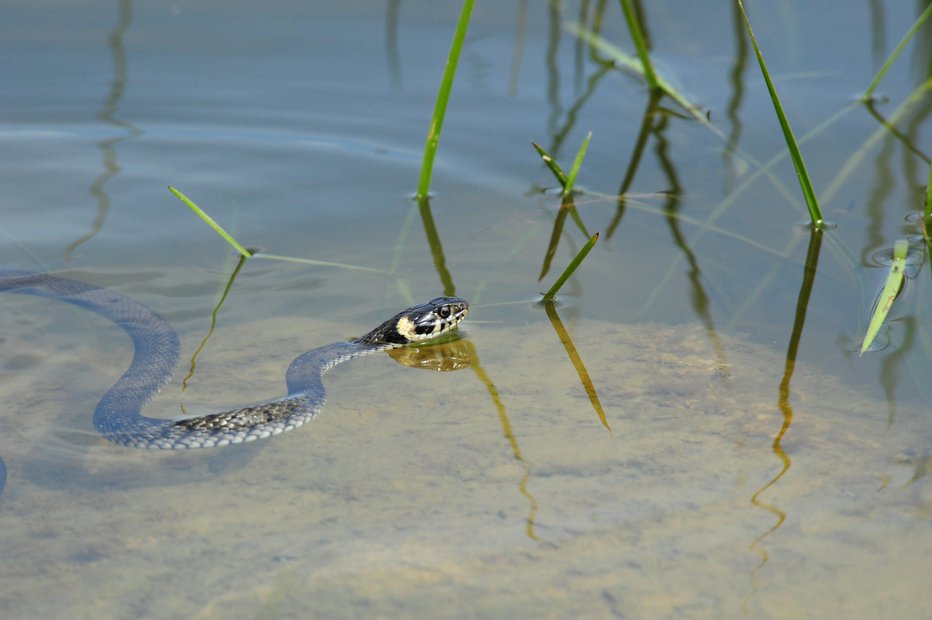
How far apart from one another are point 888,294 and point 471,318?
103 inches

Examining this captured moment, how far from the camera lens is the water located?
413cm

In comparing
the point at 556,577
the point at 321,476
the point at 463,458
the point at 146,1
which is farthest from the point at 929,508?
the point at 146,1

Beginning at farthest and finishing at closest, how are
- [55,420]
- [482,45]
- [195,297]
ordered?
[482,45] < [195,297] < [55,420]

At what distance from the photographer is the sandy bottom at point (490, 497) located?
3955 mm

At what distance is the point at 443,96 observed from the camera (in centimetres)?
681

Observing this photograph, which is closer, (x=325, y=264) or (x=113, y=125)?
(x=325, y=264)

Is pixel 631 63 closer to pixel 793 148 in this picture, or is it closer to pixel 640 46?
pixel 640 46

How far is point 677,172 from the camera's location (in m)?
8.19

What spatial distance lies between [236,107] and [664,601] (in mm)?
6618

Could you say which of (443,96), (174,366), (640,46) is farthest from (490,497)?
(640,46)

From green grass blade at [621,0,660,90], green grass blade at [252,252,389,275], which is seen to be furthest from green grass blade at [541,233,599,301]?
green grass blade at [621,0,660,90]

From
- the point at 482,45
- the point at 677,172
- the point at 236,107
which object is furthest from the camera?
the point at 482,45

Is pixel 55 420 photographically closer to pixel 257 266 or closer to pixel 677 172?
pixel 257 266

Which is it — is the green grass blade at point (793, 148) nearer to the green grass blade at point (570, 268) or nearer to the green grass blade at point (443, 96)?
the green grass blade at point (570, 268)
